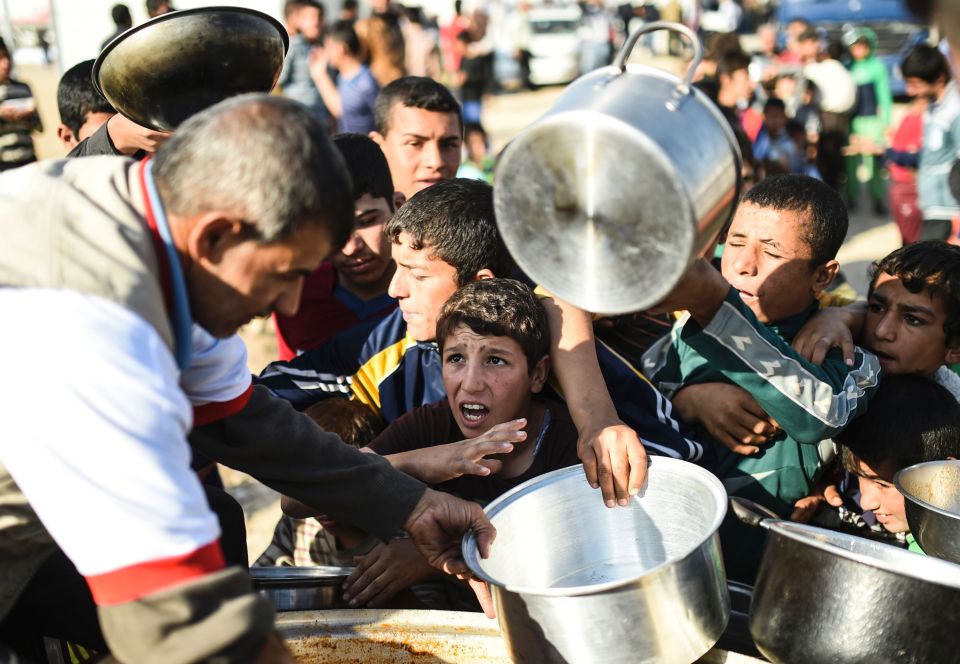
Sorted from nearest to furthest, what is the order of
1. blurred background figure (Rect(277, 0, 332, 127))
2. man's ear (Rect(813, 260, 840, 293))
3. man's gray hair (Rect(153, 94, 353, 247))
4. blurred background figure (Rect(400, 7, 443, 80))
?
man's gray hair (Rect(153, 94, 353, 247)) < man's ear (Rect(813, 260, 840, 293)) < blurred background figure (Rect(277, 0, 332, 127)) < blurred background figure (Rect(400, 7, 443, 80))

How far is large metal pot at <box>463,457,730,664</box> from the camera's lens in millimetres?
1712

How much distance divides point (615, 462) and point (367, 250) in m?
1.52

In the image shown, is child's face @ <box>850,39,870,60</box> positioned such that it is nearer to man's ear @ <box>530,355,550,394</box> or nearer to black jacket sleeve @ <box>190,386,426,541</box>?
man's ear @ <box>530,355,550,394</box>

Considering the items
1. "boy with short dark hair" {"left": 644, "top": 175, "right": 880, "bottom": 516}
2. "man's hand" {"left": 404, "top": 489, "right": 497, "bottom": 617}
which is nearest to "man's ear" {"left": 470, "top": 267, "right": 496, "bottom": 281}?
"boy with short dark hair" {"left": 644, "top": 175, "right": 880, "bottom": 516}

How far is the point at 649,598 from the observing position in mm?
1714

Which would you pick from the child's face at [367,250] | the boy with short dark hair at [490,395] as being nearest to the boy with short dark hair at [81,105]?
the child's face at [367,250]

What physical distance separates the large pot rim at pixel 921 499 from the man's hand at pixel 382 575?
1.07 m

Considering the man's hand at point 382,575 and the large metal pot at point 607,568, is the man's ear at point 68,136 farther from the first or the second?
the large metal pot at point 607,568

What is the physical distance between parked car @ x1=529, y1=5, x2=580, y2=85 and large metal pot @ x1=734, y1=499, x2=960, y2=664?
17707mm

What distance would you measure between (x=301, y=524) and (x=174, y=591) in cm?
170

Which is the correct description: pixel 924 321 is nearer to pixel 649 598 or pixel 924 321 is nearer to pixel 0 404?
pixel 649 598

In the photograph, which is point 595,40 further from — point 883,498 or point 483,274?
point 883,498

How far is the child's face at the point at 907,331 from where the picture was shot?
2.57 meters

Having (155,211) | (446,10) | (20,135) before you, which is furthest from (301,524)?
(446,10)
